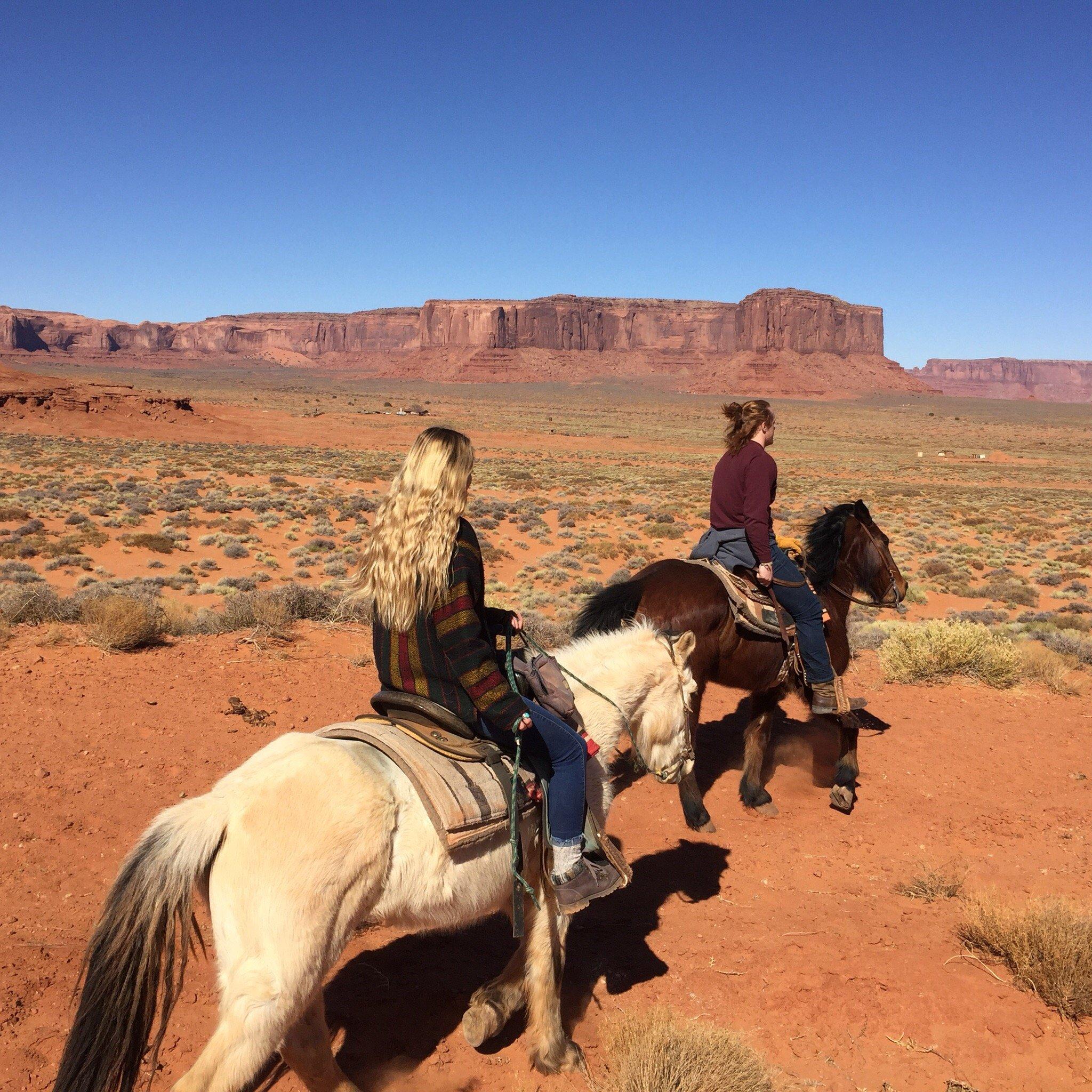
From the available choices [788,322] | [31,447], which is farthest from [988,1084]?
[788,322]

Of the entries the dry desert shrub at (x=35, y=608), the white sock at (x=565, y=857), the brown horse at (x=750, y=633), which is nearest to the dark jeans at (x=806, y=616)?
the brown horse at (x=750, y=633)

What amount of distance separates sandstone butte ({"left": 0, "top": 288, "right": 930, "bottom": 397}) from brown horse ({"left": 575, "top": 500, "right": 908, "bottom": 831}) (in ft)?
477

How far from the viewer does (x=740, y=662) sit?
18.7ft

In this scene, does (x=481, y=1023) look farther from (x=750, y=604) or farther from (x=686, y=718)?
(x=750, y=604)

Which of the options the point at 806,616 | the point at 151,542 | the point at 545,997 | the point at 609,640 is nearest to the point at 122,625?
the point at 609,640

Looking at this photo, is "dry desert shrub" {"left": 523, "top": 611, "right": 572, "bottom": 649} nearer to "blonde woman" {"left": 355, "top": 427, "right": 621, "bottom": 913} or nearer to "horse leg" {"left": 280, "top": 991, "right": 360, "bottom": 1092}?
"blonde woman" {"left": 355, "top": 427, "right": 621, "bottom": 913}

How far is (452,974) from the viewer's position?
4.05m

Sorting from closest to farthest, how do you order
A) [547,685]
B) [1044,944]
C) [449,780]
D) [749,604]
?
[449,780], [547,685], [1044,944], [749,604]

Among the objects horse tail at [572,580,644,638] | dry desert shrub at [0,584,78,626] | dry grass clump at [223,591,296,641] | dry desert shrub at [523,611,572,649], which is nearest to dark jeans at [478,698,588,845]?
horse tail at [572,580,644,638]

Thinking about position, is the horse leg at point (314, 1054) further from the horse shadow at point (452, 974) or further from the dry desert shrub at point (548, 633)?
the dry desert shrub at point (548, 633)

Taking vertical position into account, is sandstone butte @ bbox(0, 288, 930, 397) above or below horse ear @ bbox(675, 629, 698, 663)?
above

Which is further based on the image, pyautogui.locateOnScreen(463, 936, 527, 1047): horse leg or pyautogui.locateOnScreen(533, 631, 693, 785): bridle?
pyautogui.locateOnScreen(533, 631, 693, 785): bridle

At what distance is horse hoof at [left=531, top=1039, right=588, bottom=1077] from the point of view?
332cm

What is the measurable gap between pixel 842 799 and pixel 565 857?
150 inches
